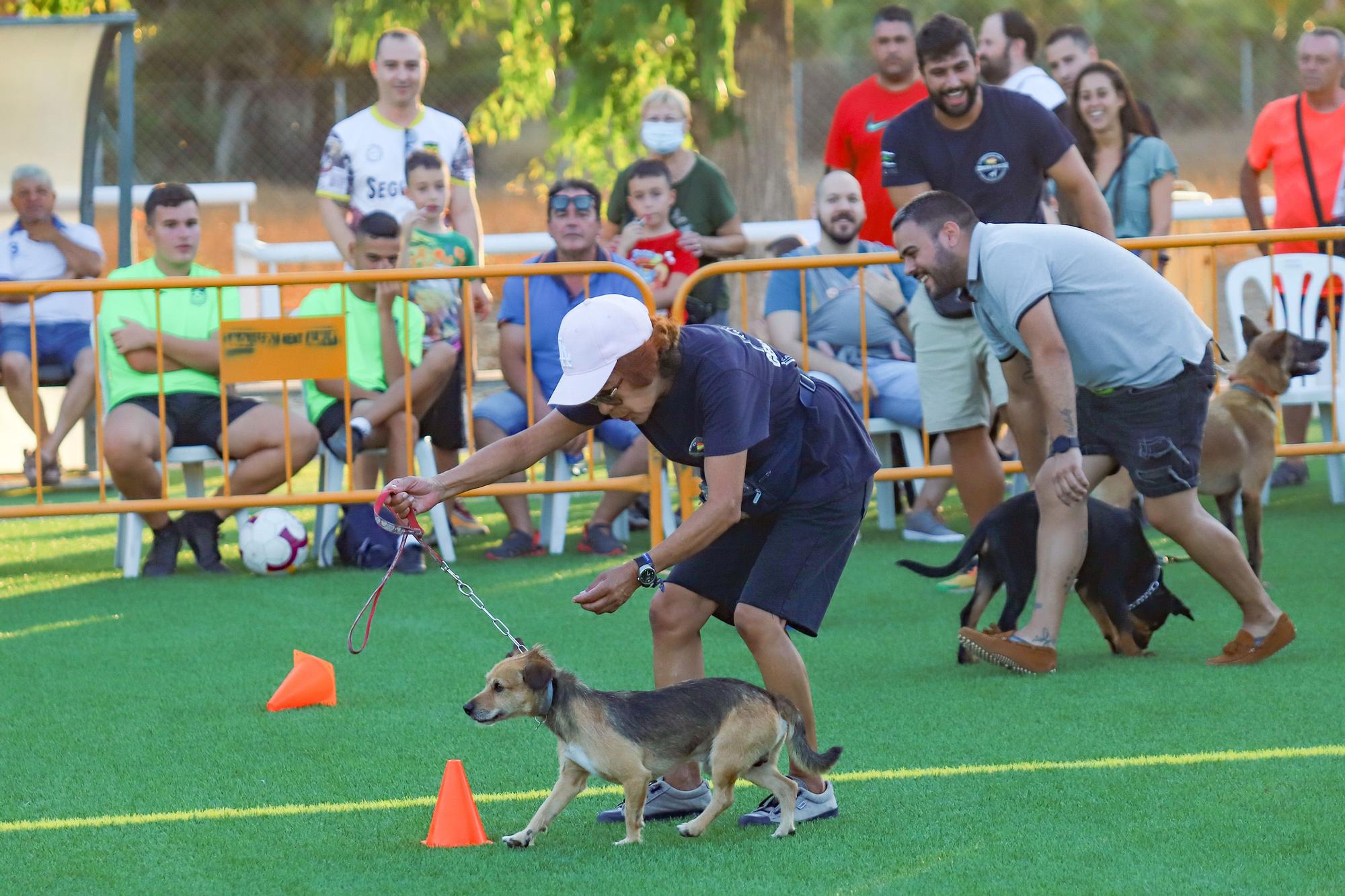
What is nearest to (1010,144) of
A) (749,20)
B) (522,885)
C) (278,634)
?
(278,634)

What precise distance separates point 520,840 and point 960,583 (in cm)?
414

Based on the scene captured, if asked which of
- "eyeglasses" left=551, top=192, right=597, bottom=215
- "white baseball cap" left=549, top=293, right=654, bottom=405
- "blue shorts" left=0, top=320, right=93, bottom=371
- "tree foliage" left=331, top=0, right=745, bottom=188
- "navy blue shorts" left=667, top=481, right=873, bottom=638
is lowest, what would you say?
"navy blue shorts" left=667, top=481, right=873, bottom=638

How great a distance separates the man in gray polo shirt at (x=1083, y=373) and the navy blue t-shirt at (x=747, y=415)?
1221 millimetres

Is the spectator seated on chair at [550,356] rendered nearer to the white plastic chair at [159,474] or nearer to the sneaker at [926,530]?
the white plastic chair at [159,474]

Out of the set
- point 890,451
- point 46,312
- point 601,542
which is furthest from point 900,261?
point 46,312

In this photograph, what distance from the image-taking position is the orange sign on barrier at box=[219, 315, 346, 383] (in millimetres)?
8672

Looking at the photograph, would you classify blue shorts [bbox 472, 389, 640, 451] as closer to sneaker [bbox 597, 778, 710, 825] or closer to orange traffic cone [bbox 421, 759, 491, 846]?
sneaker [bbox 597, 778, 710, 825]

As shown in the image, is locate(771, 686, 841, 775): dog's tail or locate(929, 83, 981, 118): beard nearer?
locate(771, 686, 841, 775): dog's tail

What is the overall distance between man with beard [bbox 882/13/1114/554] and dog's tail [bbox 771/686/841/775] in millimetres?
2938

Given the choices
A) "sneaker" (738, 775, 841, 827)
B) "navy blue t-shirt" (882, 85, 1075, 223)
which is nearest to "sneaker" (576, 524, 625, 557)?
"navy blue t-shirt" (882, 85, 1075, 223)

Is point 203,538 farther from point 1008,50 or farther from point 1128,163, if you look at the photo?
point 1008,50

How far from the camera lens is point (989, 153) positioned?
23.4ft

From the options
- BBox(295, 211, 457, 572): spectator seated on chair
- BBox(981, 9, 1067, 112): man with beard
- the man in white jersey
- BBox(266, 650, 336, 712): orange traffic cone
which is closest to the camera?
BBox(266, 650, 336, 712): orange traffic cone

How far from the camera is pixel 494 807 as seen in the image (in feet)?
15.4
